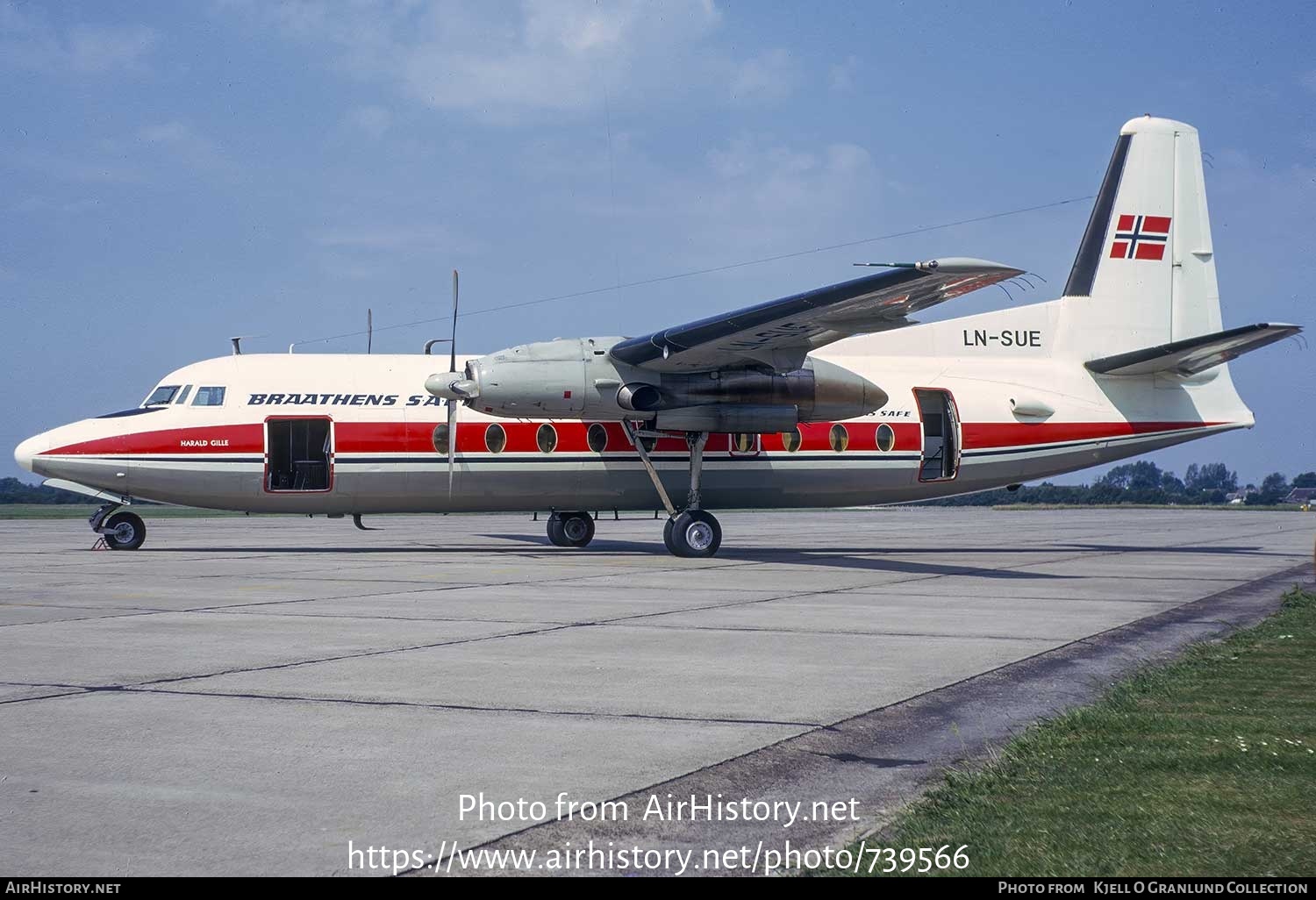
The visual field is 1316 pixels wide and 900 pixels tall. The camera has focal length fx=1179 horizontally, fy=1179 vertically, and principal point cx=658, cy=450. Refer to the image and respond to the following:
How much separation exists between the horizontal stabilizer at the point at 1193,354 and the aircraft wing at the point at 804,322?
6822 mm

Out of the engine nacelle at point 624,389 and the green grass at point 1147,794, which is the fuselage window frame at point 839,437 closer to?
the engine nacelle at point 624,389

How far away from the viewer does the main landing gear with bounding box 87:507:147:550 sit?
76.8 ft

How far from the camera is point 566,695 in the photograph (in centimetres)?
804

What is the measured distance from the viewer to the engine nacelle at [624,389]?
20.3 metres

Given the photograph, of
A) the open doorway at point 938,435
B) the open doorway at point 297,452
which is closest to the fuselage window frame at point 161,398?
the open doorway at point 297,452

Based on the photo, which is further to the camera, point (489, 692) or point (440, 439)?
point (440, 439)

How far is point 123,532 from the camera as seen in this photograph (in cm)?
2355

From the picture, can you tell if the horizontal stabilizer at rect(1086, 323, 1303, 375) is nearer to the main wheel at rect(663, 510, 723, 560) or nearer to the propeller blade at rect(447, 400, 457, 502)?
the main wheel at rect(663, 510, 723, 560)

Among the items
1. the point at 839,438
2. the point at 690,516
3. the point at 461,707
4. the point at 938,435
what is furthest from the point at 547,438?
the point at 461,707

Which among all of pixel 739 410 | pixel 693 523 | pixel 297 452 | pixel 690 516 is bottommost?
pixel 693 523

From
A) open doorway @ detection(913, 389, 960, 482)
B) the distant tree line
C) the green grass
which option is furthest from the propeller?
the distant tree line

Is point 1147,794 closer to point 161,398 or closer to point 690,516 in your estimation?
point 690,516

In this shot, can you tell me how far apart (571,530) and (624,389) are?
5.45 m

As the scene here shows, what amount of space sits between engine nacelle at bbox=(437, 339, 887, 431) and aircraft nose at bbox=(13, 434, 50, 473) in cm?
724
